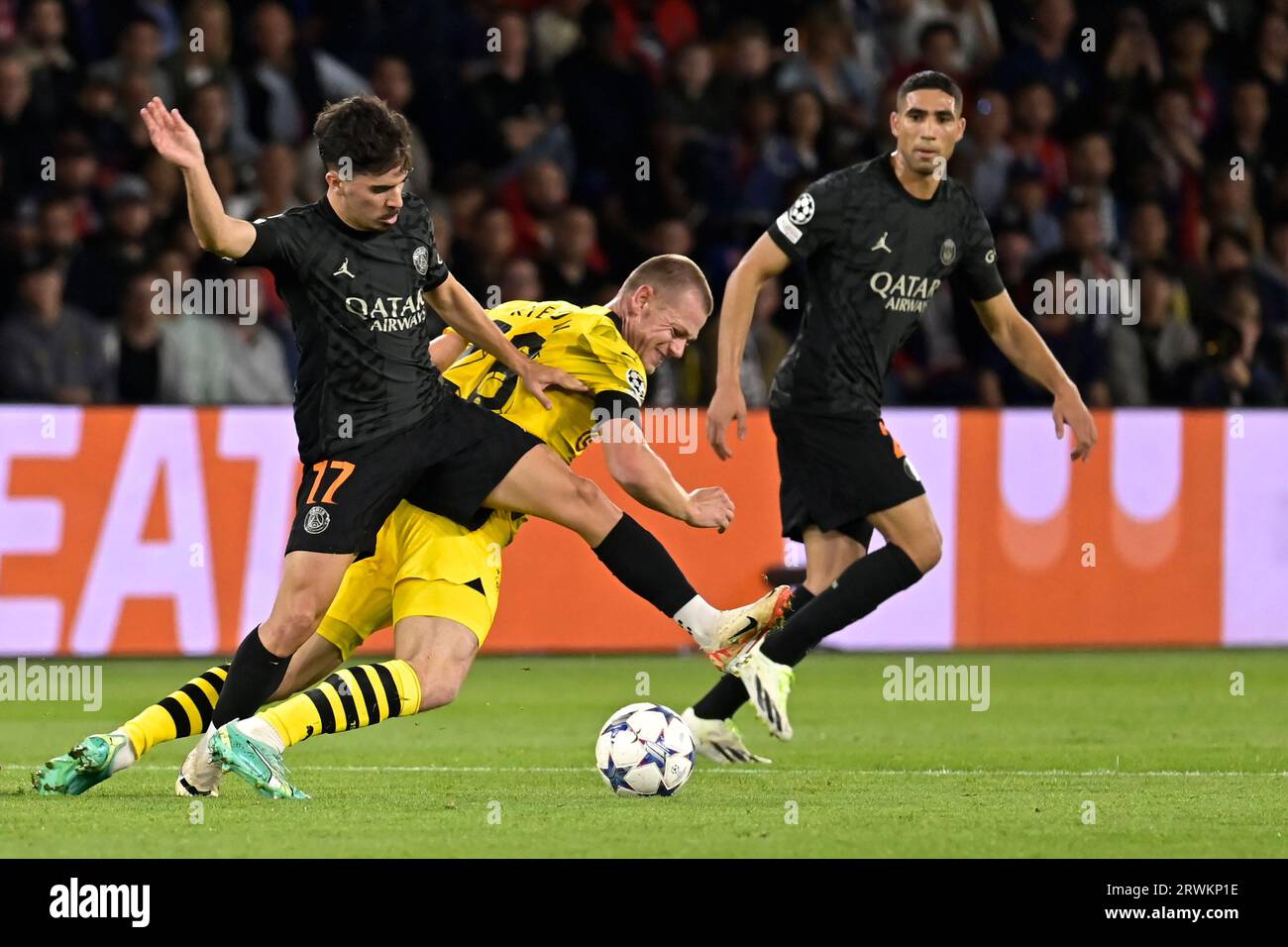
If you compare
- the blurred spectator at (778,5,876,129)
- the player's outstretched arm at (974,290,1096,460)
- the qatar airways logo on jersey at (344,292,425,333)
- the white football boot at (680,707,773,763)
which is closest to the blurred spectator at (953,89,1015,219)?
the blurred spectator at (778,5,876,129)

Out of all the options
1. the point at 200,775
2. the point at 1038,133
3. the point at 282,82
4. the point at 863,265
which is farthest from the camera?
the point at 1038,133

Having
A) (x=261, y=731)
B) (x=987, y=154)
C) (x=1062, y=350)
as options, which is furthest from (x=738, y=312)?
(x=987, y=154)

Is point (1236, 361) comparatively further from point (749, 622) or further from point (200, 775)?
point (200, 775)

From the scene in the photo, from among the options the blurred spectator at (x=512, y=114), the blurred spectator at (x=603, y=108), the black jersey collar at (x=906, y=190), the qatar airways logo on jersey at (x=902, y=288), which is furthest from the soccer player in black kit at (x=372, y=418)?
the blurred spectator at (x=603, y=108)

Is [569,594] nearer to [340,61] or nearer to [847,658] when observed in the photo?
[847,658]

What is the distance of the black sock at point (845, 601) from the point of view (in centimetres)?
711

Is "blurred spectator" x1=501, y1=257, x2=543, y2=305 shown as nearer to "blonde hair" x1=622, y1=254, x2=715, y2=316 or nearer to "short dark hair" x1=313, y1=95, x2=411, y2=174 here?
"blonde hair" x1=622, y1=254, x2=715, y2=316

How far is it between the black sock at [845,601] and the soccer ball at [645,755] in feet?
2.88

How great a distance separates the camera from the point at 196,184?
5.50 m

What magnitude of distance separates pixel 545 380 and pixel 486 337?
0.70ft

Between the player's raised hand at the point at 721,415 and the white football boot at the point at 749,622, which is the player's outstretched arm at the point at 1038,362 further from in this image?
the white football boot at the point at 749,622

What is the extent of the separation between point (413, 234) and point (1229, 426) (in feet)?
23.4

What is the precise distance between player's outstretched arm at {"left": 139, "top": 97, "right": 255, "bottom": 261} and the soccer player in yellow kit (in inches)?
40.8
